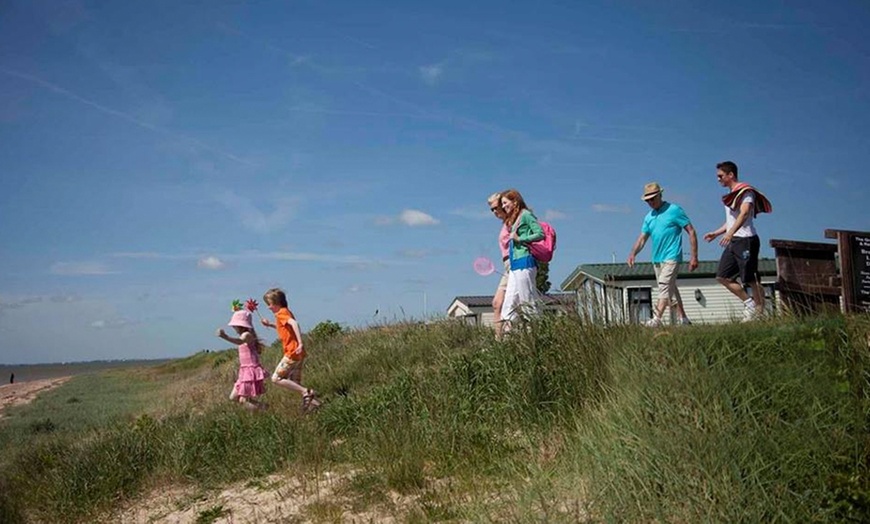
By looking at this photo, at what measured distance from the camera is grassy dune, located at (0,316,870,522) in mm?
4504

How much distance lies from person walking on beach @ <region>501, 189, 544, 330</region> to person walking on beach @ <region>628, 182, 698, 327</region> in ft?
5.70

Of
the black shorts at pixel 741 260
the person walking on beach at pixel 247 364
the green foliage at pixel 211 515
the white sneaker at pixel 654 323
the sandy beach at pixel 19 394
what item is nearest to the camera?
the green foliage at pixel 211 515

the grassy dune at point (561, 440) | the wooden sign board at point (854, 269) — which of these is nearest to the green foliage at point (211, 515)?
the grassy dune at point (561, 440)

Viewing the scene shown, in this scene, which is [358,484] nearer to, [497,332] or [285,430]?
[285,430]

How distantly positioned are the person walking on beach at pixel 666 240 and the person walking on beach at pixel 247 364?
5326 millimetres

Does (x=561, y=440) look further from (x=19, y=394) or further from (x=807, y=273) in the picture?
(x=19, y=394)

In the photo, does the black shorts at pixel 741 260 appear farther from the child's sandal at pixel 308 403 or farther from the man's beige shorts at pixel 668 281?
the child's sandal at pixel 308 403

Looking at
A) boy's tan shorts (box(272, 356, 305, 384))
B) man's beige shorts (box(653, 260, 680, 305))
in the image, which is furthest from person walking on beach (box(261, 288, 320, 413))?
man's beige shorts (box(653, 260, 680, 305))

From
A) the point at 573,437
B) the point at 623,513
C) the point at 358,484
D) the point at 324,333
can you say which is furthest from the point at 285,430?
the point at 324,333

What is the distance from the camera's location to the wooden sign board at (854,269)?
32.1ft

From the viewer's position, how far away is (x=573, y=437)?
6.05 metres

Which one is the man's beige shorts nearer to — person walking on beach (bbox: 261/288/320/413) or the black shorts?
the black shorts

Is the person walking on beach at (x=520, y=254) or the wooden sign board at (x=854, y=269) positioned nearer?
the person walking on beach at (x=520, y=254)

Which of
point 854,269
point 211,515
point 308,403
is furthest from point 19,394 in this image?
point 854,269
